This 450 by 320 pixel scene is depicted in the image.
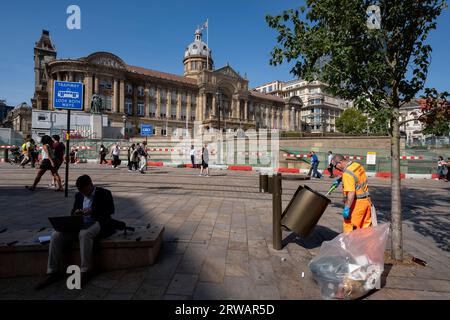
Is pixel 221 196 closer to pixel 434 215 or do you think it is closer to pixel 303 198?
pixel 303 198

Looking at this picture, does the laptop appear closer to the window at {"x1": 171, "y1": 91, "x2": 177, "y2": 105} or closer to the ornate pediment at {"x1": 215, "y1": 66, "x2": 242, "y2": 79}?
the window at {"x1": 171, "y1": 91, "x2": 177, "y2": 105}

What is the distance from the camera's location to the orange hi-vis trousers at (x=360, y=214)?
410cm

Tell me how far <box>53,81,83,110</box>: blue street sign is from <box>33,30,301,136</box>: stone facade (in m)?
42.7

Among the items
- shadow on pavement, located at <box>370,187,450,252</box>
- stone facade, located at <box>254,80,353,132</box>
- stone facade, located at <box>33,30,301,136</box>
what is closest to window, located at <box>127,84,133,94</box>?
stone facade, located at <box>33,30,301,136</box>

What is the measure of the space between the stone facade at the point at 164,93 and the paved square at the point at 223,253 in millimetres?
44223

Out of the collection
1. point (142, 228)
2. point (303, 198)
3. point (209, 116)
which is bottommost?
point (142, 228)

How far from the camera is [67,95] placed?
26.5ft

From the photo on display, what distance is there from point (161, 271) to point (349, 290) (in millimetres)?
2197

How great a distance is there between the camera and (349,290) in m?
2.92

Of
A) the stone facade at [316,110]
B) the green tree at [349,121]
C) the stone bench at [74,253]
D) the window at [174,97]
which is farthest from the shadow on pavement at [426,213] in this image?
the stone facade at [316,110]

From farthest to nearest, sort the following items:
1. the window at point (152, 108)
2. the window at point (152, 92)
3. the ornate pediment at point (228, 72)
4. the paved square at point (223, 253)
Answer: the ornate pediment at point (228, 72) → the window at point (152, 108) → the window at point (152, 92) → the paved square at point (223, 253)

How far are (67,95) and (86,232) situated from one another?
628 cm

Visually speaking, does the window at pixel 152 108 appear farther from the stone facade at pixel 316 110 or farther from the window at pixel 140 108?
the stone facade at pixel 316 110
